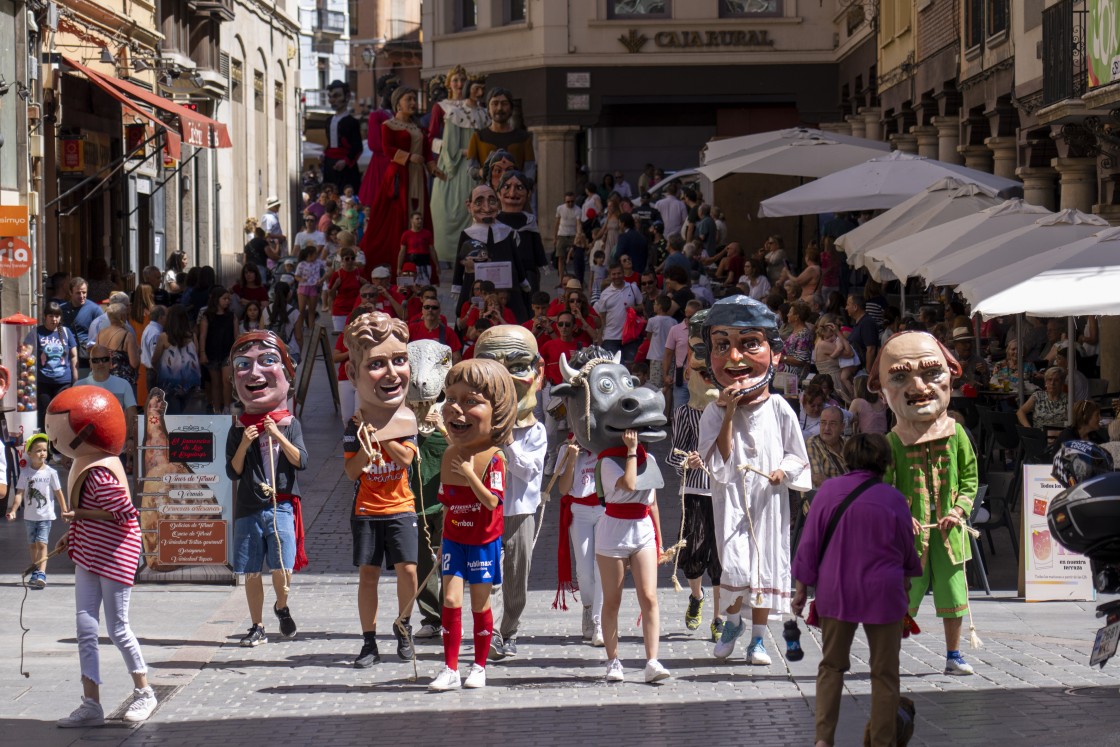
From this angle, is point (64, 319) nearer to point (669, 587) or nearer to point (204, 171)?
point (669, 587)

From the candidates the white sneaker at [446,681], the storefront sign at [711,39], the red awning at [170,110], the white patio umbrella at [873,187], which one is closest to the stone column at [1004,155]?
the white patio umbrella at [873,187]

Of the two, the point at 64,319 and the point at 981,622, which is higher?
the point at 64,319

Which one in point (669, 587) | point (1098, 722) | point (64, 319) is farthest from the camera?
point (64, 319)

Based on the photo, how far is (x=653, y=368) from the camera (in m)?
18.9

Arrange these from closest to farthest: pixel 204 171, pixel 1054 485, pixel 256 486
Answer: pixel 256 486, pixel 1054 485, pixel 204 171

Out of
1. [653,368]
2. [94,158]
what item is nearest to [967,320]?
[653,368]

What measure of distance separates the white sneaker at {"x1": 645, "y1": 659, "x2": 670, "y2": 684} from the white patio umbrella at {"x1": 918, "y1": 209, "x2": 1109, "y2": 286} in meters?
5.57

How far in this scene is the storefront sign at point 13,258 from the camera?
17109mm

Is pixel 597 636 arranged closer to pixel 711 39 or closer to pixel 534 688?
pixel 534 688

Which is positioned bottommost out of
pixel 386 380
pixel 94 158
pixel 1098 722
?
pixel 1098 722

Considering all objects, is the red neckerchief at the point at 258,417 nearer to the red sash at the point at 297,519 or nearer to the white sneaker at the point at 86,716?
the red sash at the point at 297,519

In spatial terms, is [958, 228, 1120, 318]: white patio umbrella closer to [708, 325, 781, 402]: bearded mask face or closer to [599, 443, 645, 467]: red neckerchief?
[708, 325, 781, 402]: bearded mask face

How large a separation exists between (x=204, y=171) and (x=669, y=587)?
75.0 ft

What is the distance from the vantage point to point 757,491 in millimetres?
9539
